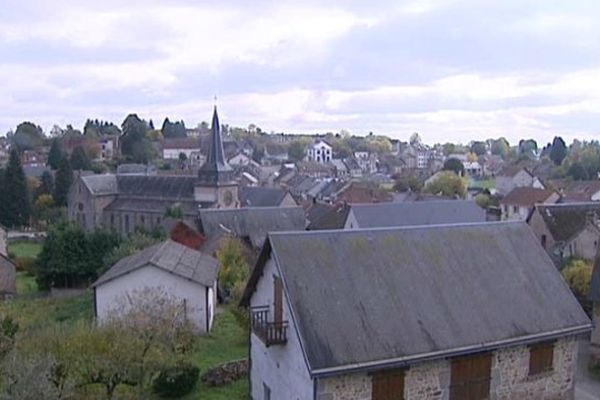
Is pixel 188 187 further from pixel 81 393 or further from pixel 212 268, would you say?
pixel 81 393

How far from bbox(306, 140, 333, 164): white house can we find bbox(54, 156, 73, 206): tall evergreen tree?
80549mm

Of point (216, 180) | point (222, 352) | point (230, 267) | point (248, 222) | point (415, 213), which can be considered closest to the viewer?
point (222, 352)

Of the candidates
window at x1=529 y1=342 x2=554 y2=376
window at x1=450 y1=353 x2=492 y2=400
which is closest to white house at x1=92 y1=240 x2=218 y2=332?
window at x1=450 y1=353 x2=492 y2=400

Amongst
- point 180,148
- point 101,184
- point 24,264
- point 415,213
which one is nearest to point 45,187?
point 101,184

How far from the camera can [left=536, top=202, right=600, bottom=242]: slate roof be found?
3777 cm

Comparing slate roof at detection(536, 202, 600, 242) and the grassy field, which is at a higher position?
slate roof at detection(536, 202, 600, 242)

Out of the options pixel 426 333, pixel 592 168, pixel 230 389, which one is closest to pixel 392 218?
pixel 230 389

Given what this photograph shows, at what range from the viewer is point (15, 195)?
74.7 meters

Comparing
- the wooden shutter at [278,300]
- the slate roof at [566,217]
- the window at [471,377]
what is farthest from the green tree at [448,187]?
the wooden shutter at [278,300]

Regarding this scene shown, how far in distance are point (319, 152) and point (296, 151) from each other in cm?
834

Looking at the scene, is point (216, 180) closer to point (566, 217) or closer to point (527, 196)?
point (527, 196)

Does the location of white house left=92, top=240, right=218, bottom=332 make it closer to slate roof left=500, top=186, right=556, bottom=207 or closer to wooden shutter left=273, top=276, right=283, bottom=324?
wooden shutter left=273, top=276, right=283, bottom=324

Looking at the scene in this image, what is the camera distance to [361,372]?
51.2 ft

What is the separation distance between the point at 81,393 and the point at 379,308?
8.58 metres
